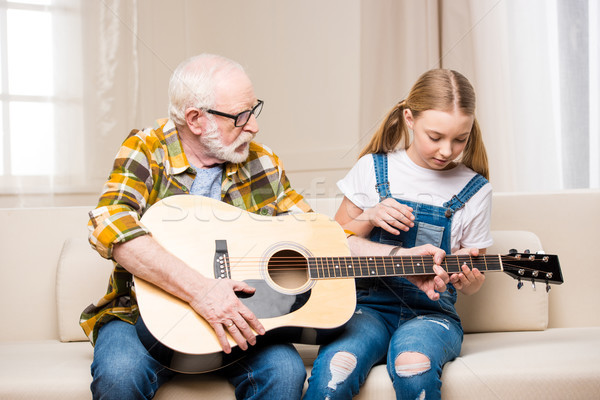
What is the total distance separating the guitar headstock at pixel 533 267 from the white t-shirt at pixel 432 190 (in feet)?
0.55

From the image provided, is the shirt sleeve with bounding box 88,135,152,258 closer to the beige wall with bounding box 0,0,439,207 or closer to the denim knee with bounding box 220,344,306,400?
the denim knee with bounding box 220,344,306,400

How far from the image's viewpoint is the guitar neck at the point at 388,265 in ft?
4.50

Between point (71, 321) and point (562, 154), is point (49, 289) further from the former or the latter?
point (562, 154)

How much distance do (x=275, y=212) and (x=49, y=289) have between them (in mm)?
777

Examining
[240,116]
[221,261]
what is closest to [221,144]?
[240,116]

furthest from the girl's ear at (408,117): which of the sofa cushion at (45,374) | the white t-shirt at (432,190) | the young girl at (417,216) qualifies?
the sofa cushion at (45,374)

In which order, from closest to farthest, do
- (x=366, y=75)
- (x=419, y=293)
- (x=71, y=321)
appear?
(x=419, y=293), (x=71, y=321), (x=366, y=75)

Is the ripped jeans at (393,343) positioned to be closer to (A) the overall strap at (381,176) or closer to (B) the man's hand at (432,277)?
(B) the man's hand at (432,277)

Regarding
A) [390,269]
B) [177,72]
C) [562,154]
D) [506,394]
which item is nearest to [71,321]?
[177,72]

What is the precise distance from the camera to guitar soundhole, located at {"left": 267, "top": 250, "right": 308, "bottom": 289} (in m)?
1.38

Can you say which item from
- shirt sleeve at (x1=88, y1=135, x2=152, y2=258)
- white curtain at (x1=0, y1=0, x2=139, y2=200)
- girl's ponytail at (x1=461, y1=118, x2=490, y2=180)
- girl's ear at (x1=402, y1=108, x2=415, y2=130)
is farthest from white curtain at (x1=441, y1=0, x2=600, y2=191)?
shirt sleeve at (x1=88, y1=135, x2=152, y2=258)

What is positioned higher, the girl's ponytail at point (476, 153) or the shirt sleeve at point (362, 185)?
the girl's ponytail at point (476, 153)

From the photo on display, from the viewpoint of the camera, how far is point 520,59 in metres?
2.71

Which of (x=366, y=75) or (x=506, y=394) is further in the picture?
(x=366, y=75)
